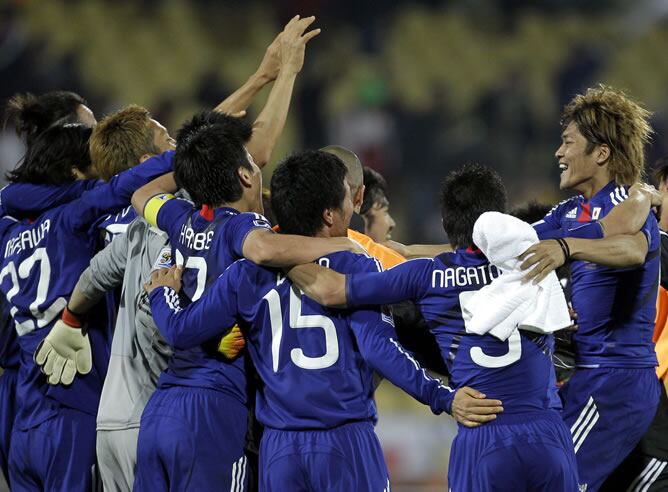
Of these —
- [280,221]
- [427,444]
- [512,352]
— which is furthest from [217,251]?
[427,444]

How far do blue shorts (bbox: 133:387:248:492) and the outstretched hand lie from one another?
39 cm

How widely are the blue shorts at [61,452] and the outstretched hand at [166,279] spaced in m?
1.10

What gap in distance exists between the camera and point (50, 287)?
177 inches

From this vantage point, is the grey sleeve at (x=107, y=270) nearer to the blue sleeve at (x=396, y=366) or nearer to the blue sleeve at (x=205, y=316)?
the blue sleeve at (x=205, y=316)

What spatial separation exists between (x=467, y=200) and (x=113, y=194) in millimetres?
1646

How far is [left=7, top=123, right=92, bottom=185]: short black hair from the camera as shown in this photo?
466 centimetres

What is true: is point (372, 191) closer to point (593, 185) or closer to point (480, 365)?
point (593, 185)

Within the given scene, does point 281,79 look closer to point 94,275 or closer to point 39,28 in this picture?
point 94,275

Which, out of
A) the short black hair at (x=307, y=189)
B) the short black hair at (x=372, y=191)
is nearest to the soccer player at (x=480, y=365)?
the short black hair at (x=307, y=189)

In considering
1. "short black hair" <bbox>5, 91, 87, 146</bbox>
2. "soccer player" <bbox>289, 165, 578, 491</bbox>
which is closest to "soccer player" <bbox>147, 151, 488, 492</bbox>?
"soccer player" <bbox>289, 165, 578, 491</bbox>

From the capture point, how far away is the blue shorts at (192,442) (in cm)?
357

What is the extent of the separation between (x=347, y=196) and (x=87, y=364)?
1638 mm

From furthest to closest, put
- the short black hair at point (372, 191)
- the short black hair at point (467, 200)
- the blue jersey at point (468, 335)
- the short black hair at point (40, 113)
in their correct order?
the short black hair at point (372, 191) < the short black hair at point (40, 113) < the short black hair at point (467, 200) < the blue jersey at point (468, 335)

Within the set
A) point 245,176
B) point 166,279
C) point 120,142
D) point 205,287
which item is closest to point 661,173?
point 245,176
